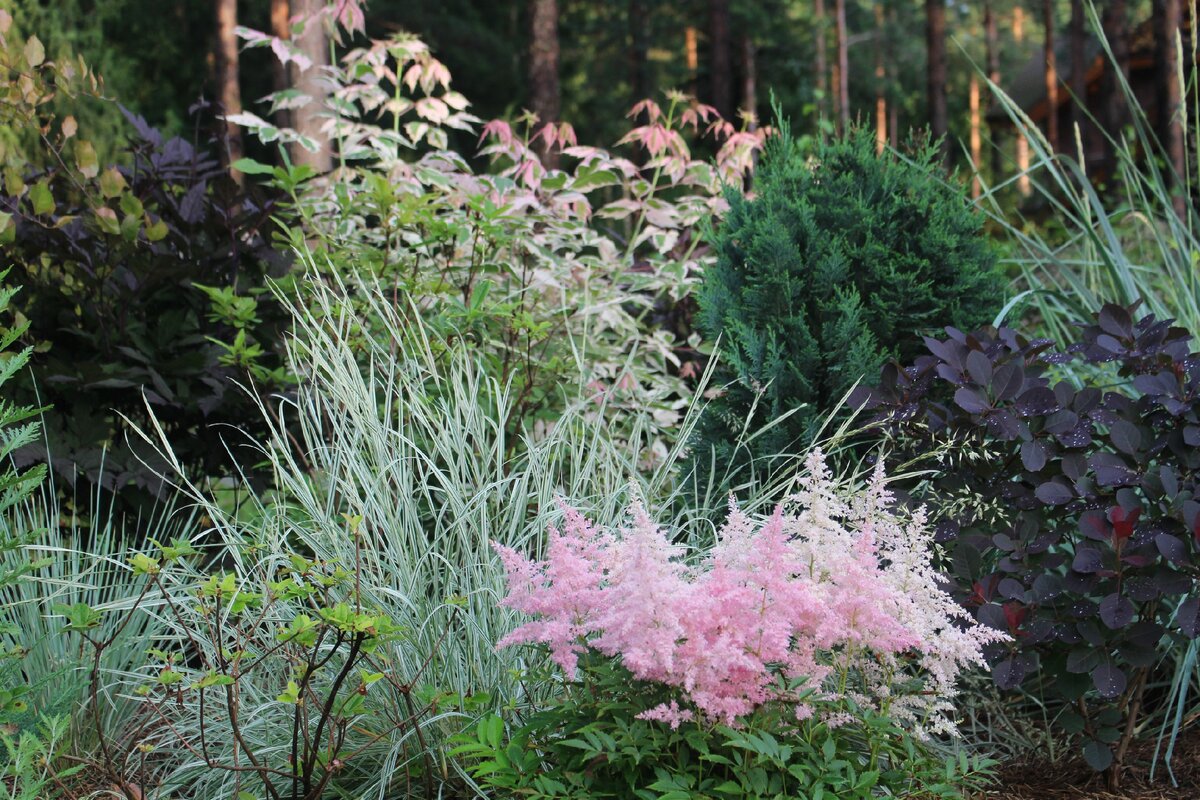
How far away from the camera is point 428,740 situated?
222 centimetres

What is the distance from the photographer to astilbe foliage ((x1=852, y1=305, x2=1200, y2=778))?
225 cm

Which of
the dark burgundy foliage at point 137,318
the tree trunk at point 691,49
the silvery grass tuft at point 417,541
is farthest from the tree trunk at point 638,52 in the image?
the silvery grass tuft at point 417,541

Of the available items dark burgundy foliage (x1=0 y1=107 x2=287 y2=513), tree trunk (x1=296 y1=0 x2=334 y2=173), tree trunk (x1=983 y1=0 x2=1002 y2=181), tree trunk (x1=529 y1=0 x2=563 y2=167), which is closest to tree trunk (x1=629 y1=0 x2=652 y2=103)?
tree trunk (x1=529 y1=0 x2=563 y2=167)

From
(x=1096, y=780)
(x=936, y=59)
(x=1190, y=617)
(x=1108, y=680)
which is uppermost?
(x=936, y=59)

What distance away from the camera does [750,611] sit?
1.82m

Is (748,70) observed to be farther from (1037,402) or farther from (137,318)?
(1037,402)

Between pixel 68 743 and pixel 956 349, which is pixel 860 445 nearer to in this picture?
pixel 956 349

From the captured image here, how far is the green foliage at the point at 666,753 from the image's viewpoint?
5.66 ft

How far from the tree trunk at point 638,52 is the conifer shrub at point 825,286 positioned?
19941 millimetres

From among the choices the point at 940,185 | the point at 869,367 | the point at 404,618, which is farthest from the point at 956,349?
the point at 404,618

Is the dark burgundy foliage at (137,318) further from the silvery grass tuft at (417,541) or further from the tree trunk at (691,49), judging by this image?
the tree trunk at (691,49)

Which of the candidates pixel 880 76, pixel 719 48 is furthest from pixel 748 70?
pixel 880 76

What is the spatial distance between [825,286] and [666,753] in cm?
170

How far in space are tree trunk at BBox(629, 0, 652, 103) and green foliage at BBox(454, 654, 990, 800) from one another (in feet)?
71.0
